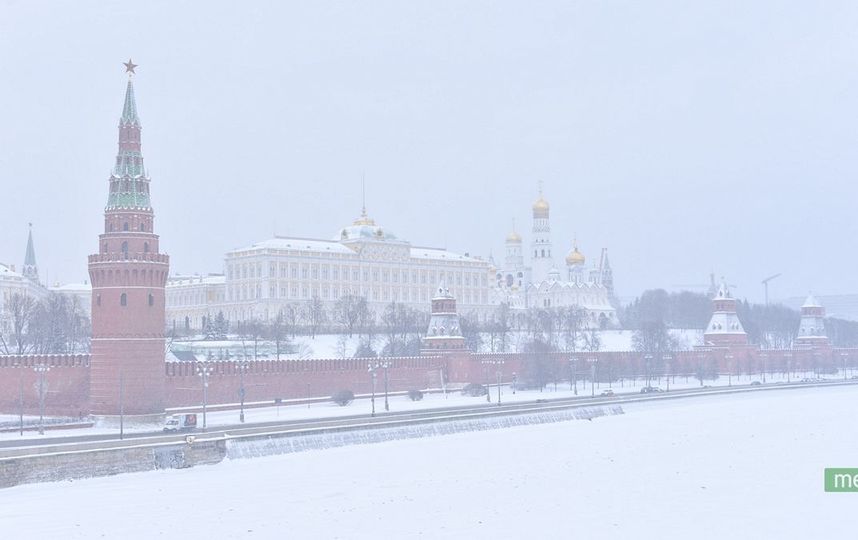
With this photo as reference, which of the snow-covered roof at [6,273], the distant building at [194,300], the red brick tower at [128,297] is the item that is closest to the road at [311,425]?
the red brick tower at [128,297]

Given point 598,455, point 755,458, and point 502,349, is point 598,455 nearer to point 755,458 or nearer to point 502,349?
point 755,458

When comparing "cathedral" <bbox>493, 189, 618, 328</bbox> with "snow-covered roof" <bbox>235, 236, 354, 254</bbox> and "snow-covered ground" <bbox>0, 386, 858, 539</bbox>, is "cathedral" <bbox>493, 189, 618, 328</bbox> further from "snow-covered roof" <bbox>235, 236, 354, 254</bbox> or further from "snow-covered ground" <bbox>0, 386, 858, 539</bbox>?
"snow-covered ground" <bbox>0, 386, 858, 539</bbox>

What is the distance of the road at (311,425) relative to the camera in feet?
151

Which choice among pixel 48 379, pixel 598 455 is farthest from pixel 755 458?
pixel 48 379

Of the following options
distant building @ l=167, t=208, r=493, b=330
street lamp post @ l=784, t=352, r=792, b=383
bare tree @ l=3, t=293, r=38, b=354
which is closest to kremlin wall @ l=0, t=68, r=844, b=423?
street lamp post @ l=784, t=352, r=792, b=383

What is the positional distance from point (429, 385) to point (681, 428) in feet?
77.1

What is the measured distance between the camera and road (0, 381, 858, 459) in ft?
151

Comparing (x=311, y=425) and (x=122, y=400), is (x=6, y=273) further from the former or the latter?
(x=311, y=425)

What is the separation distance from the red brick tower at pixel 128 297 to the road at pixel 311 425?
424 centimetres

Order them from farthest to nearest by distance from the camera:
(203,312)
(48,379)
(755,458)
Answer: (203,312)
(48,379)
(755,458)

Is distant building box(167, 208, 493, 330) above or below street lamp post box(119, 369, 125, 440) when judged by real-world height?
above

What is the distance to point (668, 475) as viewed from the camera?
46.1 m

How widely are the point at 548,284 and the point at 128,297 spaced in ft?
385

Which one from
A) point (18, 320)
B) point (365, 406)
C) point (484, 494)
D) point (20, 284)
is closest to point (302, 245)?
point (20, 284)
